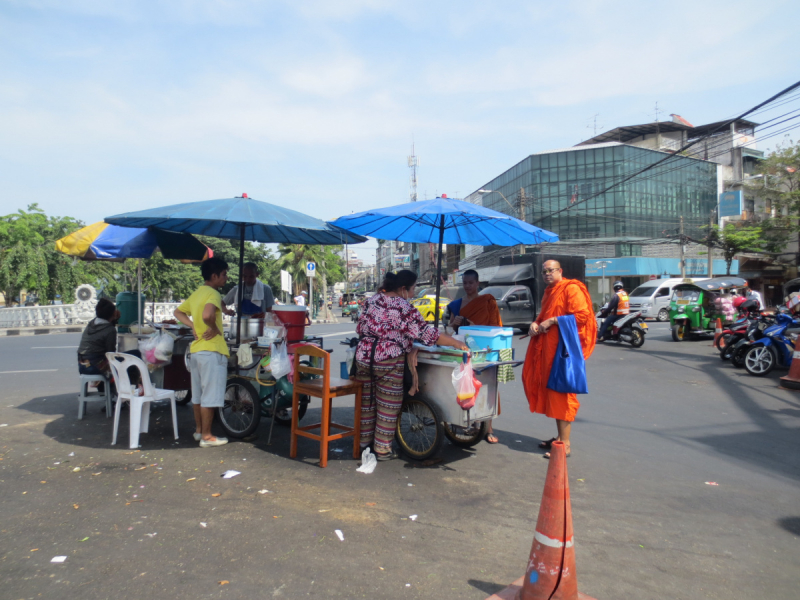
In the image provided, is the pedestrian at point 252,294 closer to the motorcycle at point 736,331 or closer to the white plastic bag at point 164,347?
the white plastic bag at point 164,347

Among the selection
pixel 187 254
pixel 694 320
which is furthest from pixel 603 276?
pixel 187 254

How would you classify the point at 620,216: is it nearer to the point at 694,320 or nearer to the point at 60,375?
the point at 694,320

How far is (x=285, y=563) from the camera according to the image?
307cm

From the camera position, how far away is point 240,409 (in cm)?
562

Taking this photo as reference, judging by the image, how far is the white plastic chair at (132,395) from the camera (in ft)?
17.4

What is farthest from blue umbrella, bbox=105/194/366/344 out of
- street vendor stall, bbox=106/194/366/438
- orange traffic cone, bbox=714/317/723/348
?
orange traffic cone, bbox=714/317/723/348

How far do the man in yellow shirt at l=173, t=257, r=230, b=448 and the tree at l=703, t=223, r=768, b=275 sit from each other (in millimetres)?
32350

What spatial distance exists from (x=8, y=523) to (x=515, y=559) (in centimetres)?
325

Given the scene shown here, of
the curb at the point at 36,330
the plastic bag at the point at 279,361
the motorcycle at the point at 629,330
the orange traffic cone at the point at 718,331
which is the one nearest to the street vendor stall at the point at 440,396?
the plastic bag at the point at 279,361

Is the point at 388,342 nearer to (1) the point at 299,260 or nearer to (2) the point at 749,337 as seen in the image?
(2) the point at 749,337

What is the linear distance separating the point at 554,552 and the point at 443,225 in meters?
4.01

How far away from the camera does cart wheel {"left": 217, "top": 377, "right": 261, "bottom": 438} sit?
17.9 ft

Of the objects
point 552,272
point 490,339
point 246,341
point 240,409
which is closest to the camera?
point 490,339

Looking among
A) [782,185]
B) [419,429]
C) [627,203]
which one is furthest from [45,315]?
[782,185]
